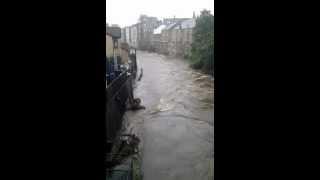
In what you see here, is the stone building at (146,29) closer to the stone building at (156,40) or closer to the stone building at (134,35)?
the stone building at (134,35)

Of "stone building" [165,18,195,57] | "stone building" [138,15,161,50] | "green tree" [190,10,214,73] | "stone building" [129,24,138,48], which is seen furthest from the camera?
"stone building" [129,24,138,48]

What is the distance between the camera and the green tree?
77.6ft

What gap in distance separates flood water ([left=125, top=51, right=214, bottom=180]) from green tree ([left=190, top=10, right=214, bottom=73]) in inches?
132

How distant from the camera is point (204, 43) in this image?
78.0 ft

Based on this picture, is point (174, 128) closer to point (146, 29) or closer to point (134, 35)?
point (146, 29)

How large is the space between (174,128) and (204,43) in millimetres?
14637

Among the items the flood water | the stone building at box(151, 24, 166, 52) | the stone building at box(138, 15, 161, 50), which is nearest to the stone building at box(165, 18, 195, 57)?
the stone building at box(151, 24, 166, 52)

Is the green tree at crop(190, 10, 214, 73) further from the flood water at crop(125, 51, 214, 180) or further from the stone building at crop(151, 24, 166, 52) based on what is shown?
the stone building at crop(151, 24, 166, 52)

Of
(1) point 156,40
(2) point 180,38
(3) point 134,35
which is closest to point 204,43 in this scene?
(2) point 180,38

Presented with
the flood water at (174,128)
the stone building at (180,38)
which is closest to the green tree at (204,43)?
the flood water at (174,128)

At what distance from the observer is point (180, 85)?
19.4 meters
